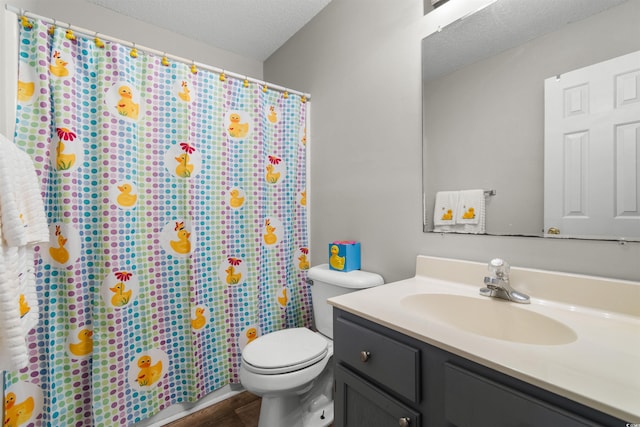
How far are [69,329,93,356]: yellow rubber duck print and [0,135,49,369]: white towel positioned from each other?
39 centimetres

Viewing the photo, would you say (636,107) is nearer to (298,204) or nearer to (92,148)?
(298,204)

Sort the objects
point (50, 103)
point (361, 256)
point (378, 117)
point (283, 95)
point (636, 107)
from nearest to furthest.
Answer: point (636, 107) < point (50, 103) < point (378, 117) < point (361, 256) < point (283, 95)

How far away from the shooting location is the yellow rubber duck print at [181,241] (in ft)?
5.05

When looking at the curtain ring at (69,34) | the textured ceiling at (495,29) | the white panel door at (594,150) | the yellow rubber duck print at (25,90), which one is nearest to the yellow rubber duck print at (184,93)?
the curtain ring at (69,34)

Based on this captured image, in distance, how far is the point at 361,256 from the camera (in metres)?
1.63

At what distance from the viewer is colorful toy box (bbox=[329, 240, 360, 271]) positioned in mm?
1570

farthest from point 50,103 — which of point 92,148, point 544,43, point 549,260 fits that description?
point 549,260

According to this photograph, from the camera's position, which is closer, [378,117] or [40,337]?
[40,337]

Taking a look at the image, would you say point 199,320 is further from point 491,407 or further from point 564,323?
point 564,323

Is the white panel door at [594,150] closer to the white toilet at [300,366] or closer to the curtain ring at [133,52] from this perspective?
the white toilet at [300,366]

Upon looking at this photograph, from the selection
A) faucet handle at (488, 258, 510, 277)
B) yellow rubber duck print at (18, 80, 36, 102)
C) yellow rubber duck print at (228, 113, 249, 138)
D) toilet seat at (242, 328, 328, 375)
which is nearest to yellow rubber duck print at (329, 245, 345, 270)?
toilet seat at (242, 328, 328, 375)

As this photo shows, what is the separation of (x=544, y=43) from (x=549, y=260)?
0.75 m

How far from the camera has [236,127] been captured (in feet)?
5.66

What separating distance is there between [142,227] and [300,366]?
1.03 metres
